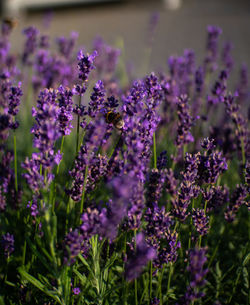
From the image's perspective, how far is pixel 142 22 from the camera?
1345 cm

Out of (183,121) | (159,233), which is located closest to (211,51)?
→ (183,121)

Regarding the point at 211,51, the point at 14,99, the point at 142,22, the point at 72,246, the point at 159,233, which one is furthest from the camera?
the point at 142,22

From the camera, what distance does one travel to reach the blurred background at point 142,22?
9.59 m

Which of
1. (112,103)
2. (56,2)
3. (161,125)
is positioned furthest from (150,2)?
(112,103)

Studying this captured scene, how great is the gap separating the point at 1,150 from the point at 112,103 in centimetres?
A: 67

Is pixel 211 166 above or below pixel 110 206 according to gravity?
above

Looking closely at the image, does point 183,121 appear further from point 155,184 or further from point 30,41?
point 30,41

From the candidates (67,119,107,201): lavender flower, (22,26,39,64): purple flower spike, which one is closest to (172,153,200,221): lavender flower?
(67,119,107,201): lavender flower

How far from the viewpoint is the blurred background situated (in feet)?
31.5

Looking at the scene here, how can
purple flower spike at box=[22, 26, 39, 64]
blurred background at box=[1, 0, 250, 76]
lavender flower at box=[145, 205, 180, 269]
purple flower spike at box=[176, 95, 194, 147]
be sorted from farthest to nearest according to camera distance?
blurred background at box=[1, 0, 250, 76]
purple flower spike at box=[22, 26, 39, 64]
purple flower spike at box=[176, 95, 194, 147]
lavender flower at box=[145, 205, 180, 269]

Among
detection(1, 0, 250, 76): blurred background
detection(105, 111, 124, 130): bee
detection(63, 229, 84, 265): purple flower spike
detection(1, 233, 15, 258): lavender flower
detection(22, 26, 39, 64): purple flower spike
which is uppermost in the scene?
detection(1, 0, 250, 76): blurred background

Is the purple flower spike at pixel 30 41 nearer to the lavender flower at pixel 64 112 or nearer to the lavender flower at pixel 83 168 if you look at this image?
the lavender flower at pixel 64 112

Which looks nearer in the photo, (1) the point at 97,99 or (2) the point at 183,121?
(1) the point at 97,99

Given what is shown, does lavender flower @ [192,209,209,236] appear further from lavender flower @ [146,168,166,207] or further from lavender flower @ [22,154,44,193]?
lavender flower @ [22,154,44,193]
